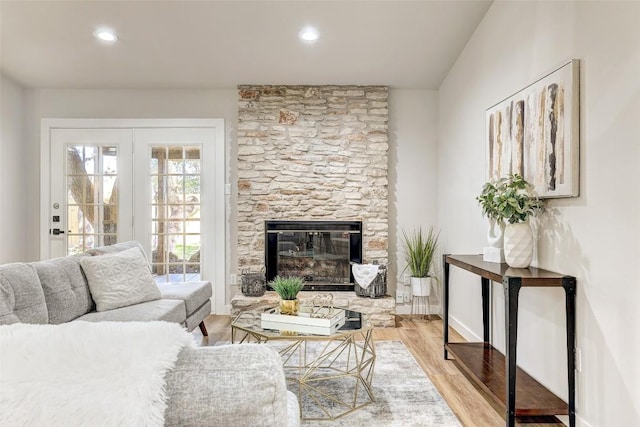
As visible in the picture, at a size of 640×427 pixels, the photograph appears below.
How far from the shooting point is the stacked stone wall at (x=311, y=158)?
4.42m

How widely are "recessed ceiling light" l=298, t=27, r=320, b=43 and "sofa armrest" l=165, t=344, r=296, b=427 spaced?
131 inches

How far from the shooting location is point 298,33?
3.57m

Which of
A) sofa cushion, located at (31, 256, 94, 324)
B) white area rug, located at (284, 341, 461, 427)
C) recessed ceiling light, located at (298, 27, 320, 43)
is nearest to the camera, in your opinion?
white area rug, located at (284, 341, 461, 427)

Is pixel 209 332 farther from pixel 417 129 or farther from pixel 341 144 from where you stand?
pixel 417 129

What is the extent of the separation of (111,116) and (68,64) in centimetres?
69

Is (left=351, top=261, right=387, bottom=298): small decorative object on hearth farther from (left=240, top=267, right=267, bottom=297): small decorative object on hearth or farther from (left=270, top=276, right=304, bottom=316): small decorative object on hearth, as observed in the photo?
(left=270, top=276, right=304, bottom=316): small decorative object on hearth

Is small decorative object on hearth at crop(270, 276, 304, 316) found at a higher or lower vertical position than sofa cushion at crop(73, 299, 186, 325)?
higher

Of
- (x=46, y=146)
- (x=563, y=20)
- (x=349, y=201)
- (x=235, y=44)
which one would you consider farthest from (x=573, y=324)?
(x=46, y=146)

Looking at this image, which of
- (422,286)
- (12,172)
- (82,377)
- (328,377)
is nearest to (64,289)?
(328,377)

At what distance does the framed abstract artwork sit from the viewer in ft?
6.63

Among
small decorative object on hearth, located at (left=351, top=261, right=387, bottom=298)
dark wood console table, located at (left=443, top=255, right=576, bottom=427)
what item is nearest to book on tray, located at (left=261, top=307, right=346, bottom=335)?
dark wood console table, located at (left=443, top=255, right=576, bottom=427)

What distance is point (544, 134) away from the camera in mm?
2279

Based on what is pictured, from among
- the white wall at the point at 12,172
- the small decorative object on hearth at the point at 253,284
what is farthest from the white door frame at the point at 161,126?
the small decorative object on hearth at the point at 253,284

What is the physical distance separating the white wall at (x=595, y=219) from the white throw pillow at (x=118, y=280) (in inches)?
104
